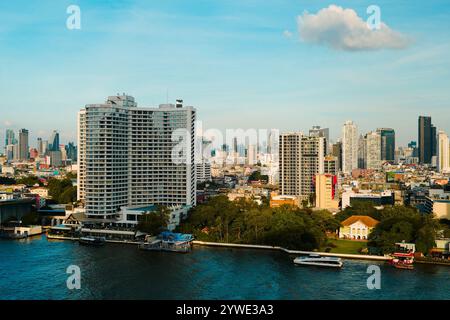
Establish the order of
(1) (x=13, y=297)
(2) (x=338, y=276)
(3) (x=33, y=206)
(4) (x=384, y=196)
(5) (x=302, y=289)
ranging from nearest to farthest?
1. (1) (x=13, y=297)
2. (5) (x=302, y=289)
3. (2) (x=338, y=276)
4. (3) (x=33, y=206)
5. (4) (x=384, y=196)

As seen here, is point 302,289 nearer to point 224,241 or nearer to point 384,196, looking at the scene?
point 224,241

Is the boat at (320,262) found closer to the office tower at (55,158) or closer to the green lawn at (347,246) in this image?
the green lawn at (347,246)

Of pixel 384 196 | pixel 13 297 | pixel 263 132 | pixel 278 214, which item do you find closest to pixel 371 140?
pixel 384 196

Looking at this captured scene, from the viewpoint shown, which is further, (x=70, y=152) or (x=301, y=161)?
(x=70, y=152)

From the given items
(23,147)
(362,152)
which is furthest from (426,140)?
(23,147)

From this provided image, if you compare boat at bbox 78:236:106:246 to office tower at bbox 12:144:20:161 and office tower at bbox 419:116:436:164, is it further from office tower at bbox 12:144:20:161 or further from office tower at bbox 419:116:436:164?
office tower at bbox 419:116:436:164

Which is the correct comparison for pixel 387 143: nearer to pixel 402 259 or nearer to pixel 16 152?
pixel 16 152
